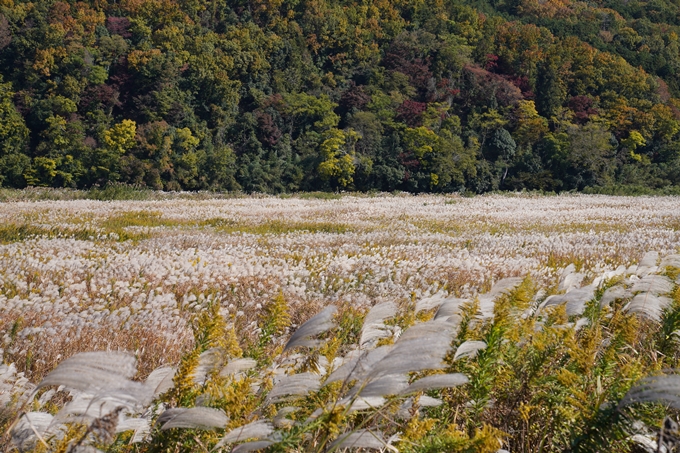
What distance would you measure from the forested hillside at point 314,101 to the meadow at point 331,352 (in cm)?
4951

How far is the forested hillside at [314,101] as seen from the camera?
58791 millimetres

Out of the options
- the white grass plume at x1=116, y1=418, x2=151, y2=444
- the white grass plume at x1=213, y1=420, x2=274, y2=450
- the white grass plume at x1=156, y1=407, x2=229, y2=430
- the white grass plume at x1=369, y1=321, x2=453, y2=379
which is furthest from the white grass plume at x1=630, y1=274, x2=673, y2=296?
the white grass plume at x1=116, y1=418, x2=151, y2=444

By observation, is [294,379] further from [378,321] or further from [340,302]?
[340,302]

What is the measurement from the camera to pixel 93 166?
55.6m

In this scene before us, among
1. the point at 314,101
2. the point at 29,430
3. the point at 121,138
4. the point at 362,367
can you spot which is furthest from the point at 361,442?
the point at 314,101

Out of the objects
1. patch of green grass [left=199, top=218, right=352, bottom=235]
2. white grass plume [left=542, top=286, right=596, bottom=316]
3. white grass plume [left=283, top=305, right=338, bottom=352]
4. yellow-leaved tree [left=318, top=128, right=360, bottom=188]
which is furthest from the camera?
yellow-leaved tree [left=318, top=128, right=360, bottom=188]

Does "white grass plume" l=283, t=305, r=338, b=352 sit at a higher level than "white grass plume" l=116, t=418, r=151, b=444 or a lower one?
higher

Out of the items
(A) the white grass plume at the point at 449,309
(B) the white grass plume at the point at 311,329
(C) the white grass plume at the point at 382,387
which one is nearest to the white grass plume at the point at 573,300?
(A) the white grass plume at the point at 449,309

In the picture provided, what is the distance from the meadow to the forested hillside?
49515mm

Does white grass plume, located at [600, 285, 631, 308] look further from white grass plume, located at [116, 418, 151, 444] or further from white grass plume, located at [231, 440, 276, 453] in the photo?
white grass plume, located at [116, 418, 151, 444]

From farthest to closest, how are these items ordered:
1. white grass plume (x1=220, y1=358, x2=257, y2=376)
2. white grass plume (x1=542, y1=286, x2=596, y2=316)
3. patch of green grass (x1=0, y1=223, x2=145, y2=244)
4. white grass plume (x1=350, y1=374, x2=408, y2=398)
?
patch of green grass (x1=0, y1=223, x2=145, y2=244), white grass plume (x1=542, y1=286, x2=596, y2=316), white grass plume (x1=220, y1=358, x2=257, y2=376), white grass plume (x1=350, y1=374, x2=408, y2=398)

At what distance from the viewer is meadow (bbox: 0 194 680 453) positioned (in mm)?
1648

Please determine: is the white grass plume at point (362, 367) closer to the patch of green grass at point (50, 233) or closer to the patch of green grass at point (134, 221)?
the patch of green grass at point (50, 233)

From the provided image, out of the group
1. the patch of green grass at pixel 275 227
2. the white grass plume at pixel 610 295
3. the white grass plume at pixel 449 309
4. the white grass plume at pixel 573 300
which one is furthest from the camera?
the patch of green grass at pixel 275 227
